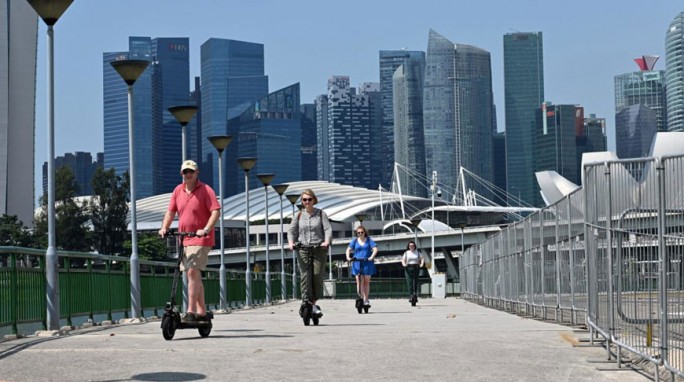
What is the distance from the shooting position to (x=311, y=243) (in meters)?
15.1

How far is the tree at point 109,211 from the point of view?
4942 inches

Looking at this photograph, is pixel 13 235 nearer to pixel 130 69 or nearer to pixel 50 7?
pixel 130 69

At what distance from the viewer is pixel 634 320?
8.63 m

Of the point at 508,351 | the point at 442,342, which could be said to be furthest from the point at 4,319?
the point at 508,351

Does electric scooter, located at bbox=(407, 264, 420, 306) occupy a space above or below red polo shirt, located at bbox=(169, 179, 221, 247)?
below

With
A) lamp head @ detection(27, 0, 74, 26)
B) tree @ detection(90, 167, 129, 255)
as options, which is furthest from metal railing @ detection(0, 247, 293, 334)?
tree @ detection(90, 167, 129, 255)

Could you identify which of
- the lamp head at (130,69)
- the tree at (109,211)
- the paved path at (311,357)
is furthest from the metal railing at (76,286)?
the tree at (109,211)

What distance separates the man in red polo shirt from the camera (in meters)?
11.9

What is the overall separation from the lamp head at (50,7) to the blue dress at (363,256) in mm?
7406

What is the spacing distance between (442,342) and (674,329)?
383 cm

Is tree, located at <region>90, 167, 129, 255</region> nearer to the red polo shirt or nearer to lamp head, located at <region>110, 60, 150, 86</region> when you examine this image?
lamp head, located at <region>110, 60, 150, 86</region>

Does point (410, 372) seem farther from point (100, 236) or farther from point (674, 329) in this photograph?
point (100, 236)

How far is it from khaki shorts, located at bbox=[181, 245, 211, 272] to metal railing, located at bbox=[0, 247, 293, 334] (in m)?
1.88

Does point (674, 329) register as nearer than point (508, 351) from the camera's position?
Yes
